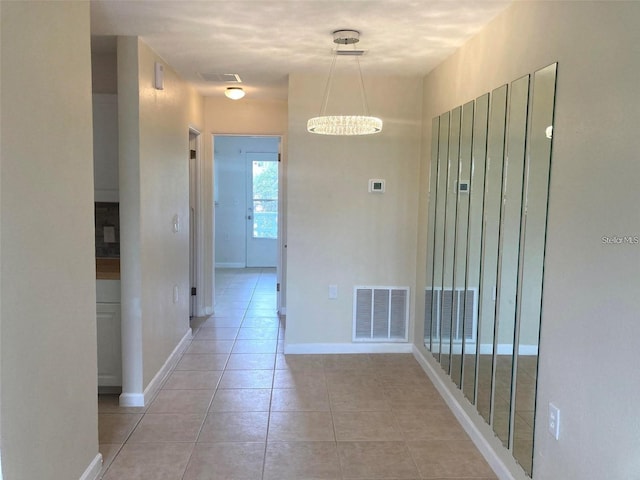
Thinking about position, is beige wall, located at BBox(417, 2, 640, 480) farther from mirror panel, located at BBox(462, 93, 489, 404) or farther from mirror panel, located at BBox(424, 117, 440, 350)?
mirror panel, located at BBox(424, 117, 440, 350)

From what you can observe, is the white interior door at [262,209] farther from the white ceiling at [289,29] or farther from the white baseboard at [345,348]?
the white ceiling at [289,29]

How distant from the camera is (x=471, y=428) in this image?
9.55ft

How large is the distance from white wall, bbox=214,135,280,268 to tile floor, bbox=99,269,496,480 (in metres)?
4.95

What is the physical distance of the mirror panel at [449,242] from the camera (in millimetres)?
3309

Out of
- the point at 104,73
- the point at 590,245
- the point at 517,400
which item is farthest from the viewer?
the point at 104,73

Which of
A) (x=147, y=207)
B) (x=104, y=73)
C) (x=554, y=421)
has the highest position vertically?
(x=104, y=73)

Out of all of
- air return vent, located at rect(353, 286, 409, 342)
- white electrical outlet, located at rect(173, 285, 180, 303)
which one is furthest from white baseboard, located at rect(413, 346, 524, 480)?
white electrical outlet, located at rect(173, 285, 180, 303)

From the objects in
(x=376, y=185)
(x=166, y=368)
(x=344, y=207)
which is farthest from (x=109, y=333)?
(x=376, y=185)

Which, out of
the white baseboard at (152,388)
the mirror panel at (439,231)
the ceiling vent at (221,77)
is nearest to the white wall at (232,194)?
the ceiling vent at (221,77)

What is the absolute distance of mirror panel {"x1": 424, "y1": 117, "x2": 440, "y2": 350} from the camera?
12.4 ft

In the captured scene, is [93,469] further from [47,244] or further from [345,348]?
[345,348]

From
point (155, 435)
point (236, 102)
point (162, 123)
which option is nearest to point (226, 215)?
point (236, 102)

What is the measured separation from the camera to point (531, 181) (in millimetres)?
2195

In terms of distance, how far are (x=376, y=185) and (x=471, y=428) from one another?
6.95 feet
